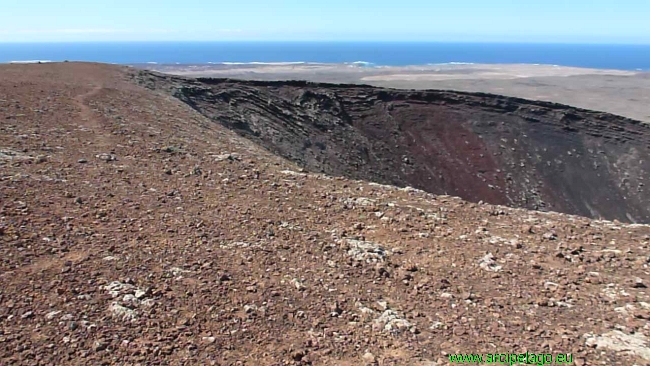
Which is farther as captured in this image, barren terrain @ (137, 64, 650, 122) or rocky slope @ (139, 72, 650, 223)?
barren terrain @ (137, 64, 650, 122)

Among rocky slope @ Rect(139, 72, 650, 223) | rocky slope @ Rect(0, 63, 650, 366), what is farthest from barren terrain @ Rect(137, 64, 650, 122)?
rocky slope @ Rect(0, 63, 650, 366)

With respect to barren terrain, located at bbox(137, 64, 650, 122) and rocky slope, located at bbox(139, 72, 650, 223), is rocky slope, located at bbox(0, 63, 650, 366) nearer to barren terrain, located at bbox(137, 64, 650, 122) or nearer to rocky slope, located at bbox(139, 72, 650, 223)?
rocky slope, located at bbox(139, 72, 650, 223)

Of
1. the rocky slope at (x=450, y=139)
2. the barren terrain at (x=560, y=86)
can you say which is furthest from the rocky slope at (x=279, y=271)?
the barren terrain at (x=560, y=86)

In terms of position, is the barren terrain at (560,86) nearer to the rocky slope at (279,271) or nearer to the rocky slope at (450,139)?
the rocky slope at (450,139)

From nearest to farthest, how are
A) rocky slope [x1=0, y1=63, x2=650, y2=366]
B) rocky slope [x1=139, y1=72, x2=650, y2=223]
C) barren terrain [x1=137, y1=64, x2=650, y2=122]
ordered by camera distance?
rocky slope [x1=0, y1=63, x2=650, y2=366] < rocky slope [x1=139, y1=72, x2=650, y2=223] < barren terrain [x1=137, y1=64, x2=650, y2=122]

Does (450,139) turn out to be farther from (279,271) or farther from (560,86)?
(560,86)

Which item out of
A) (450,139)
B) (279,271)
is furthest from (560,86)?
(279,271)
